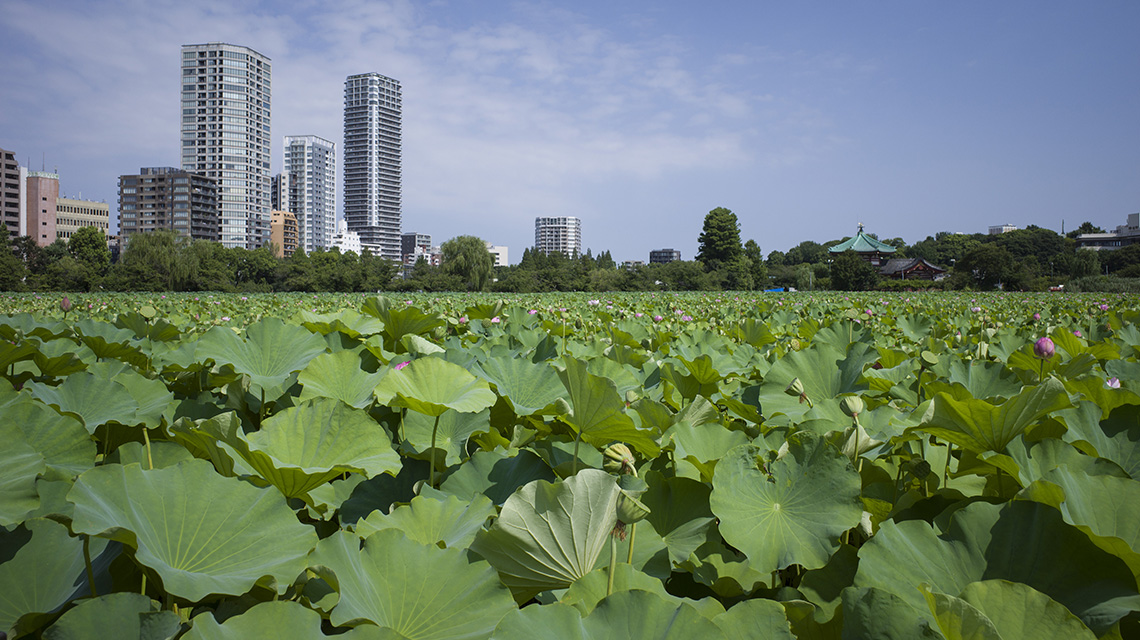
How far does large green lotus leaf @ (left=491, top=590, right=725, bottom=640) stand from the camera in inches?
14.6

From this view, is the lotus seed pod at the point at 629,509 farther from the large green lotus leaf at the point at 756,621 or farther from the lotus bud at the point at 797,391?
the lotus bud at the point at 797,391

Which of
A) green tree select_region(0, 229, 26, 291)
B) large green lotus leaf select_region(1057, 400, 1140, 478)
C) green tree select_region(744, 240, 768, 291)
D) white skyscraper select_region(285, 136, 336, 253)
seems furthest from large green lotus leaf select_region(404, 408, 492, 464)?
white skyscraper select_region(285, 136, 336, 253)

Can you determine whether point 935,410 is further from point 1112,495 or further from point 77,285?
point 77,285

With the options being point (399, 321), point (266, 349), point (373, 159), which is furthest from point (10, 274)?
point (373, 159)

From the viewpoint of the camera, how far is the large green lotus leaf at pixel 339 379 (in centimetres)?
93

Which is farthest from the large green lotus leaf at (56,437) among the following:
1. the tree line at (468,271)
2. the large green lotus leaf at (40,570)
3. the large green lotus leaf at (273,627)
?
the tree line at (468,271)

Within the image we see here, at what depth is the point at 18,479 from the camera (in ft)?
1.78

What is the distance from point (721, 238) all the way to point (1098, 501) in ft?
188

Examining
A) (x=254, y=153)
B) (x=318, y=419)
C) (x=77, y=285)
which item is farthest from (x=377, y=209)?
(x=318, y=419)

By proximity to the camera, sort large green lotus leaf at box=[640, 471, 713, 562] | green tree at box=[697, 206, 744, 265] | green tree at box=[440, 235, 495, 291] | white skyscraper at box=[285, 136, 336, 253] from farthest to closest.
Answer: white skyscraper at box=[285, 136, 336, 253] < green tree at box=[697, 206, 744, 265] < green tree at box=[440, 235, 495, 291] < large green lotus leaf at box=[640, 471, 713, 562]

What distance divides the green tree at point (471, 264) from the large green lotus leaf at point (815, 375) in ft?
124

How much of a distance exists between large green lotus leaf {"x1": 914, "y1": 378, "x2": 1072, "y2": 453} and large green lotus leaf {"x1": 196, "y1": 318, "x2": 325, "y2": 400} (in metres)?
1.01

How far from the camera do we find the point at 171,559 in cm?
51

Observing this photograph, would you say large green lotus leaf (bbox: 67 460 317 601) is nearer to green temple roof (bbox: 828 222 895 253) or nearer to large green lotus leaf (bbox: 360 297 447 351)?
large green lotus leaf (bbox: 360 297 447 351)
